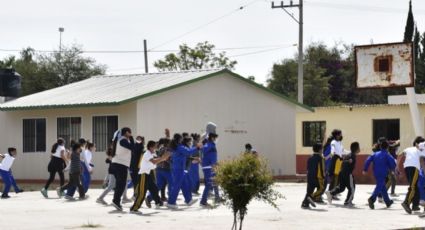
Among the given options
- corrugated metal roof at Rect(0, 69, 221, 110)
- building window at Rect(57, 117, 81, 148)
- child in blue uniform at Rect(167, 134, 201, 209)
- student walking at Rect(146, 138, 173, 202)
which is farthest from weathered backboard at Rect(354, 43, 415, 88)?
child in blue uniform at Rect(167, 134, 201, 209)

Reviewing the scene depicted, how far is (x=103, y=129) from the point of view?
34.3 m

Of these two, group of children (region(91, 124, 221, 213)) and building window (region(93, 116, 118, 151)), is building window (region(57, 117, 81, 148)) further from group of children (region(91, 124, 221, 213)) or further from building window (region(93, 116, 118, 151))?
group of children (region(91, 124, 221, 213))

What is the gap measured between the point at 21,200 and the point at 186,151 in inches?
213

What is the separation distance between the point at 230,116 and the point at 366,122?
1103 cm

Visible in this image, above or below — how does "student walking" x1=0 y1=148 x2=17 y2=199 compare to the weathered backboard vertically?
below

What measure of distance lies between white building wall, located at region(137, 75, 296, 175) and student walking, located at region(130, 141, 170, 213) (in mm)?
12370

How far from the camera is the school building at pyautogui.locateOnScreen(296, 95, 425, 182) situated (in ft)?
142

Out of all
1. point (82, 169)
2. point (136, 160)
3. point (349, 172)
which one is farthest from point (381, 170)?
point (82, 169)

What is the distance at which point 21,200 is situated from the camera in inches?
941

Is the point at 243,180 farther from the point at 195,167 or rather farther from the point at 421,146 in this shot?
the point at 195,167

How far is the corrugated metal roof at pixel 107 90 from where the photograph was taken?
1310 inches

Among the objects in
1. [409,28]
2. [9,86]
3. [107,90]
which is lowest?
[107,90]

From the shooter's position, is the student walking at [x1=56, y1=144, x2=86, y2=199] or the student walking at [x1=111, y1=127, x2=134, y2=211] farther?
the student walking at [x1=56, y1=144, x2=86, y2=199]

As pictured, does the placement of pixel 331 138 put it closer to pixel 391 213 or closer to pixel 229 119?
pixel 391 213
